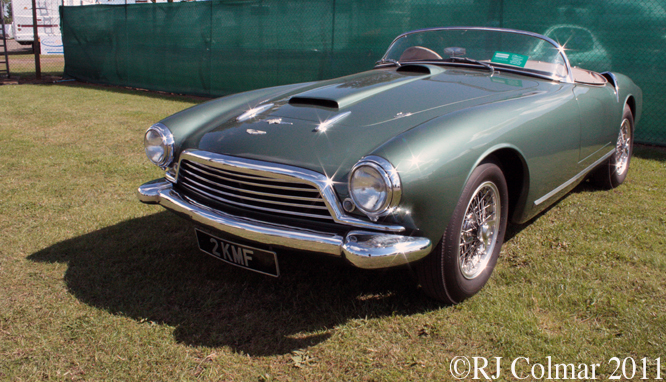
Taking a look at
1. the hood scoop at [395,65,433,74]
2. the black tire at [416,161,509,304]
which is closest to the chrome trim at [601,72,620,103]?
the hood scoop at [395,65,433,74]

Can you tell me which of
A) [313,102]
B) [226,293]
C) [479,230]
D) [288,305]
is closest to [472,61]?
[313,102]

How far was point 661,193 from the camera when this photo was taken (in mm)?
4203

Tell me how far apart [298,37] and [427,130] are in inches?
289

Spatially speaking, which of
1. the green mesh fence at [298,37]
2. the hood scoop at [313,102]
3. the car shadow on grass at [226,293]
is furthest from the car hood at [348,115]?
the green mesh fence at [298,37]

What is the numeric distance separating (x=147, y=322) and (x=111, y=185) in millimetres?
2316

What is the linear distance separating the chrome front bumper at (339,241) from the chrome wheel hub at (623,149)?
317cm

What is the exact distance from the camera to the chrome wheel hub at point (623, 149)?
4391 millimetres

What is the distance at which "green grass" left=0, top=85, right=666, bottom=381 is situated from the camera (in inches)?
81.4

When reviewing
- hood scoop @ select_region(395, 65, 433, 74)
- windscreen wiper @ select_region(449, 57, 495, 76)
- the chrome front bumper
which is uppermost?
windscreen wiper @ select_region(449, 57, 495, 76)

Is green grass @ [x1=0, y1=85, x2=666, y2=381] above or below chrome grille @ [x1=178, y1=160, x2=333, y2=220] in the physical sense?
below

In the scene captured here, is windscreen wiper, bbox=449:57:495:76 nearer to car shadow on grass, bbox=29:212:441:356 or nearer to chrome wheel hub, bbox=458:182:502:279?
chrome wheel hub, bbox=458:182:502:279

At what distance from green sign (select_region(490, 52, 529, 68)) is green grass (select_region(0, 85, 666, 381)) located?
1.12 m

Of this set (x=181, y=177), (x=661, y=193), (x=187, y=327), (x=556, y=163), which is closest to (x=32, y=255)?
(x=181, y=177)

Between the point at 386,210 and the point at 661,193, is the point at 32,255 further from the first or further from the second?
the point at 661,193
